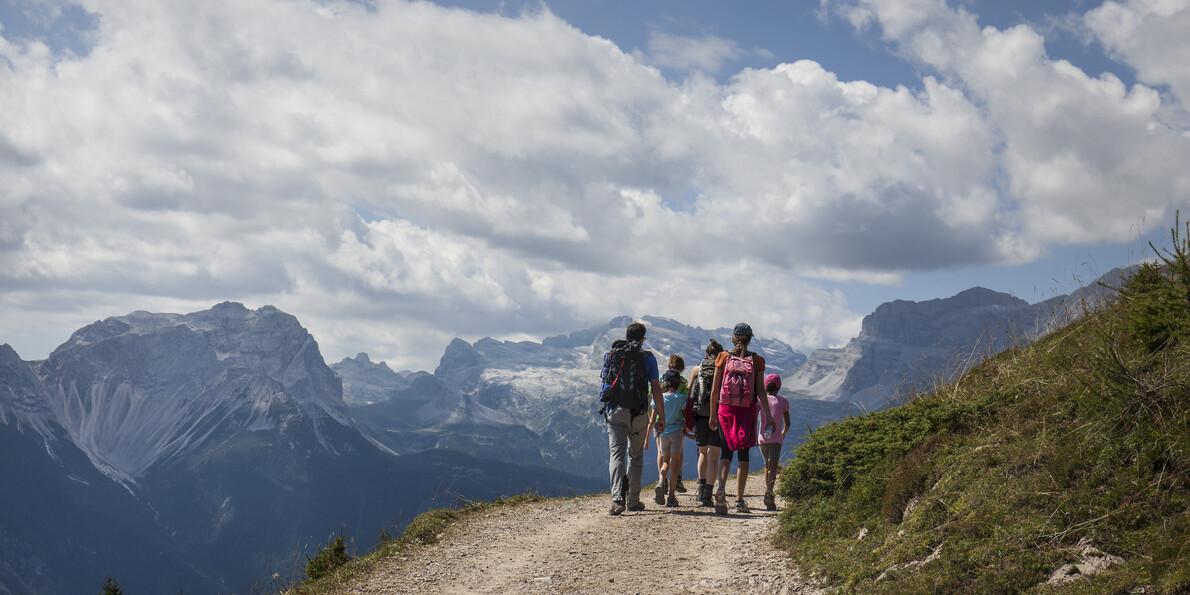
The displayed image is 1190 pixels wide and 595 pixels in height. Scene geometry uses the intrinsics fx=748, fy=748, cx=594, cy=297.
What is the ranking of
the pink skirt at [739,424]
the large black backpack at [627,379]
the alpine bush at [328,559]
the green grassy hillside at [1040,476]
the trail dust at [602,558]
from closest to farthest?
the green grassy hillside at [1040,476], the trail dust at [602,558], the alpine bush at [328,559], the pink skirt at [739,424], the large black backpack at [627,379]

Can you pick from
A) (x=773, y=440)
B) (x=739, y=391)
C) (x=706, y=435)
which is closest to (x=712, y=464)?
(x=706, y=435)

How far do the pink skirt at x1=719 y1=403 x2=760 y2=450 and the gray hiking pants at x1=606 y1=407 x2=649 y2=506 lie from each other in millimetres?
1614

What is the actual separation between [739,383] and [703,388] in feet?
3.97

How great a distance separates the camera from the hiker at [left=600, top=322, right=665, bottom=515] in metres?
13.5

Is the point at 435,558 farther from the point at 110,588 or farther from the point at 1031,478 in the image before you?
the point at 110,588

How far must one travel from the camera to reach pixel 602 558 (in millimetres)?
10844

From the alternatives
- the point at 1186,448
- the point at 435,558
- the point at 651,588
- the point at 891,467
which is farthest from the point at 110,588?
the point at 1186,448

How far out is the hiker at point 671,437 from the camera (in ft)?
48.4

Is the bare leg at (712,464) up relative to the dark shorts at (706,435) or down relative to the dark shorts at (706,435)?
down

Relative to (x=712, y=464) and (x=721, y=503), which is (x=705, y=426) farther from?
(x=721, y=503)

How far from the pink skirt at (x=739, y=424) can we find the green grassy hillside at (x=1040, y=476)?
6.38 feet

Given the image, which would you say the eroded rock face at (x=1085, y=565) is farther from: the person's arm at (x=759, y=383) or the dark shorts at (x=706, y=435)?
the dark shorts at (x=706, y=435)

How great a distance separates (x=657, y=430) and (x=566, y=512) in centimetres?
260

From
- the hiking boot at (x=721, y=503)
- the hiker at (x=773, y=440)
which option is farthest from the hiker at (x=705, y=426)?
the hiker at (x=773, y=440)
